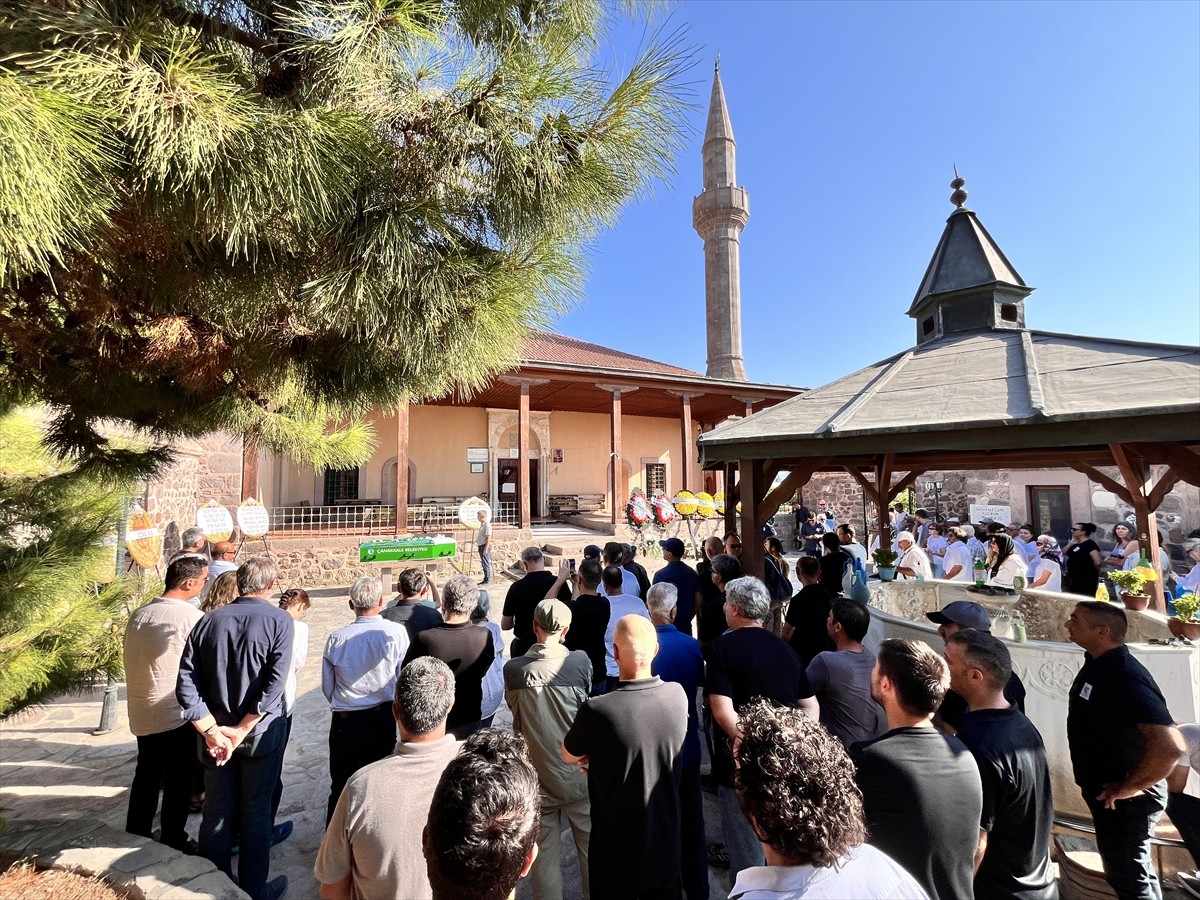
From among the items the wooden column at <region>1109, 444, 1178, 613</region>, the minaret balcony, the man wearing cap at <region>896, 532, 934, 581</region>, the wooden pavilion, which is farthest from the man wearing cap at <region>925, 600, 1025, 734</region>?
the minaret balcony

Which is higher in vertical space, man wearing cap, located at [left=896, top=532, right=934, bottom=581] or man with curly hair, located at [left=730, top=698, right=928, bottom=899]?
man with curly hair, located at [left=730, top=698, right=928, bottom=899]

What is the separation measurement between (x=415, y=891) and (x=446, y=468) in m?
15.5

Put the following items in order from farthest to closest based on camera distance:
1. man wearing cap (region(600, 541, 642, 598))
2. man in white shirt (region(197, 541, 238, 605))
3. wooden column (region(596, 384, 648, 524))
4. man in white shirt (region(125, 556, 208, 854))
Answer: wooden column (region(596, 384, 648, 524)) → man in white shirt (region(197, 541, 238, 605)) → man wearing cap (region(600, 541, 642, 598)) → man in white shirt (region(125, 556, 208, 854))

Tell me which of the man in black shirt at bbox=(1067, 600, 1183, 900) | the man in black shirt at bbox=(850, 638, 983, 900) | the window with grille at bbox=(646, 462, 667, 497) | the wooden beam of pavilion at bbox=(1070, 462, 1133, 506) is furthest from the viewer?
the window with grille at bbox=(646, 462, 667, 497)

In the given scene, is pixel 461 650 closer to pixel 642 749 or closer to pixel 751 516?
pixel 642 749

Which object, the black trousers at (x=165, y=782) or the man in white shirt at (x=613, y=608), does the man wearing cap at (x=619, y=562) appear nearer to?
the man in white shirt at (x=613, y=608)

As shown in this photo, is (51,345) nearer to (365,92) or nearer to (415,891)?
(365,92)

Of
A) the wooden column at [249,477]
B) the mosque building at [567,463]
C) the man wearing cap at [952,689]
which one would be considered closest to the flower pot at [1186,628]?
the man wearing cap at [952,689]

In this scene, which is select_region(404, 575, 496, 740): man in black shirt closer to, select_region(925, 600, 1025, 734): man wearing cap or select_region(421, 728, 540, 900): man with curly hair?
select_region(421, 728, 540, 900): man with curly hair

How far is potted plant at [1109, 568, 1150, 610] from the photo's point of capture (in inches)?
142

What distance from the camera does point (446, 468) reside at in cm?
1630

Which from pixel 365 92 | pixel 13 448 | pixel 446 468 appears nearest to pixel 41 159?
pixel 365 92

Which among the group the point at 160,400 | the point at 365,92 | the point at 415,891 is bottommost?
the point at 415,891

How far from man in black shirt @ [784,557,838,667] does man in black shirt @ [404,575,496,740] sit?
1.95m
